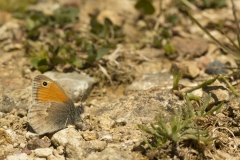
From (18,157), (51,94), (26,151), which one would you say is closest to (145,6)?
(51,94)

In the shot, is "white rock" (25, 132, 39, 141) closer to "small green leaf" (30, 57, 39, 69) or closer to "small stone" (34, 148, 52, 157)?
"small stone" (34, 148, 52, 157)

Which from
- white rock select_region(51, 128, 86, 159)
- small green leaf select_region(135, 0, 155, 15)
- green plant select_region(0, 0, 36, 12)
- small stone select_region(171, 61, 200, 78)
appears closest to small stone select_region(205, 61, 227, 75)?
small stone select_region(171, 61, 200, 78)

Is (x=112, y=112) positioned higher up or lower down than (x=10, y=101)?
lower down

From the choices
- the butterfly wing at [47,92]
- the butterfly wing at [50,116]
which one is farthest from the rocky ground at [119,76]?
the butterfly wing at [47,92]

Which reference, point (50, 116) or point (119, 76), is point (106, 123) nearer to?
point (50, 116)

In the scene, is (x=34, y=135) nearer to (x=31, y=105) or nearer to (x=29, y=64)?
(x=31, y=105)

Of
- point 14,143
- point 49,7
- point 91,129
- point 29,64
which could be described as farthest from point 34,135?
point 49,7
